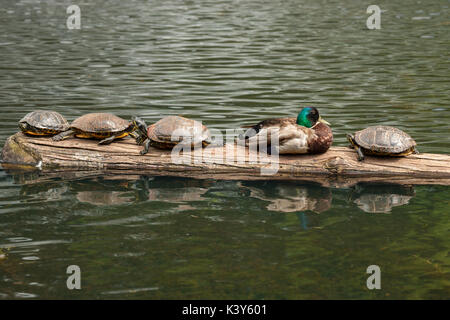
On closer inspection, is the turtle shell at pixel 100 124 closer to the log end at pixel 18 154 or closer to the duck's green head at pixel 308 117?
the log end at pixel 18 154

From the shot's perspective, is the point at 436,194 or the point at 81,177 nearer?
the point at 436,194

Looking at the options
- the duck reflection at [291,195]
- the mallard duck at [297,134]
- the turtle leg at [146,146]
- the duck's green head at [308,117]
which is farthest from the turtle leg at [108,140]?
the duck's green head at [308,117]

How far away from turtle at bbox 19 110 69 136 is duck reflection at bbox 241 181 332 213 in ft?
9.91

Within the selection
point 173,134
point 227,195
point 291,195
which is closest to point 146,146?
point 173,134

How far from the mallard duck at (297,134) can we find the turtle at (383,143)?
0.43 meters

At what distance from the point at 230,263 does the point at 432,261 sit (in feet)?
6.61

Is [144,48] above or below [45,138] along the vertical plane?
above

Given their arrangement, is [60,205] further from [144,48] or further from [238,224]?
[144,48]

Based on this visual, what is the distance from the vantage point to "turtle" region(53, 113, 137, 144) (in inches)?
389

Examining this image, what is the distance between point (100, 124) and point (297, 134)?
2876mm

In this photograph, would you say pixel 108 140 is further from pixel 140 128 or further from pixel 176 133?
→ pixel 176 133

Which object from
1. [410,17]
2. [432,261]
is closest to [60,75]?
[432,261]

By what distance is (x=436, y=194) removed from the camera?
8.88 m

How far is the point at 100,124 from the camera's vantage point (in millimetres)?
9867
